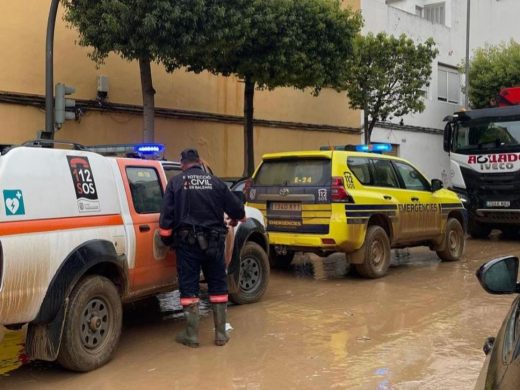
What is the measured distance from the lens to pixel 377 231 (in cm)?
880

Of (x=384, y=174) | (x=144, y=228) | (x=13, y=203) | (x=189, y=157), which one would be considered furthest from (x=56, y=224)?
(x=384, y=174)

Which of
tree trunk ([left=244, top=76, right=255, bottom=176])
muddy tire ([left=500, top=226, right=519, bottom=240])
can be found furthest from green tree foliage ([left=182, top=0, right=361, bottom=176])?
muddy tire ([left=500, top=226, right=519, bottom=240])

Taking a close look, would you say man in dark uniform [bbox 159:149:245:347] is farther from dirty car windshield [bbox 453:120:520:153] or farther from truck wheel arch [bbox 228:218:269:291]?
dirty car windshield [bbox 453:120:520:153]

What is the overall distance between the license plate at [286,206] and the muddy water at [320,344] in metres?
1.10

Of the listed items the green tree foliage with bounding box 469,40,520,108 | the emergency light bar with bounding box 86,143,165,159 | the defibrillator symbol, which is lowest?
the defibrillator symbol

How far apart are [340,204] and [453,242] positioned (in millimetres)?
3699

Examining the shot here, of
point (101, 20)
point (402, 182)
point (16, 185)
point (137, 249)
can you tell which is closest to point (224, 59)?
point (101, 20)

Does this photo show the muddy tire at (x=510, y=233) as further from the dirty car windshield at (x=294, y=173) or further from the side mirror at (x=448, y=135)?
the dirty car windshield at (x=294, y=173)

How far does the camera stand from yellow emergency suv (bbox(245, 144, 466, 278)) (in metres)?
8.26

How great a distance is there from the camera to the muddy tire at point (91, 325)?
4.55 meters

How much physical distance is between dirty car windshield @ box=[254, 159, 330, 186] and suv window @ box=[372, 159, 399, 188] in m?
1.07

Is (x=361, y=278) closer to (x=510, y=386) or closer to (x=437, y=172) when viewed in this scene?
(x=510, y=386)

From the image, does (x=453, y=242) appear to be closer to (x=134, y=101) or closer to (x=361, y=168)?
(x=361, y=168)

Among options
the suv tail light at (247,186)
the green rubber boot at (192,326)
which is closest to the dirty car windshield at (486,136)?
the suv tail light at (247,186)
